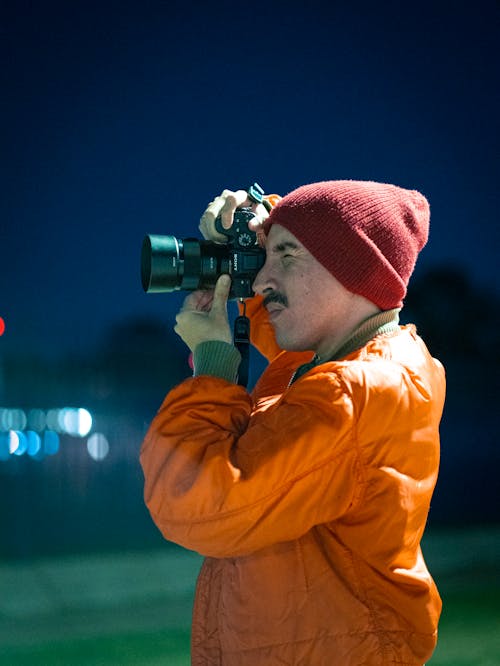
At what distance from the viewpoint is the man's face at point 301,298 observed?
38.5 inches

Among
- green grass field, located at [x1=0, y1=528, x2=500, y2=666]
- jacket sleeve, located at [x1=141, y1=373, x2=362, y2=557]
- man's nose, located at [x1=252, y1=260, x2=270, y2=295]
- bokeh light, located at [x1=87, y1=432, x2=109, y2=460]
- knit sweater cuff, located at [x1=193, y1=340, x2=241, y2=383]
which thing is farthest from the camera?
bokeh light, located at [x1=87, y1=432, x2=109, y2=460]

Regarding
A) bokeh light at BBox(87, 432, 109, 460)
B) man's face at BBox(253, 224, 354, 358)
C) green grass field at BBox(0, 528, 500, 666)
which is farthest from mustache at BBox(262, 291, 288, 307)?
bokeh light at BBox(87, 432, 109, 460)

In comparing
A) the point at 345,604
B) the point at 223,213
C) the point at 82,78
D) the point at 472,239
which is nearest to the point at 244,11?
the point at 82,78

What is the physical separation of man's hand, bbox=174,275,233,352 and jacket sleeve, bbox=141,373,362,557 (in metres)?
0.12

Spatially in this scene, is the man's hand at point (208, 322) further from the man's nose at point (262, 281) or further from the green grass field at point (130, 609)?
the green grass field at point (130, 609)

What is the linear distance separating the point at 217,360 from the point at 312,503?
215mm

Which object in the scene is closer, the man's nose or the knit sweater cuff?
the knit sweater cuff

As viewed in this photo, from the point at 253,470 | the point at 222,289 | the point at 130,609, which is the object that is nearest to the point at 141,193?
the point at 130,609

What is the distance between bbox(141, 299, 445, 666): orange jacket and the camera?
800 mm

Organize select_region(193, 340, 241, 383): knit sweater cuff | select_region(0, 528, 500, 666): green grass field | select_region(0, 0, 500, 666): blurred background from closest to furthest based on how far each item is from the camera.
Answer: select_region(193, 340, 241, 383): knit sweater cuff < select_region(0, 528, 500, 666): green grass field < select_region(0, 0, 500, 666): blurred background

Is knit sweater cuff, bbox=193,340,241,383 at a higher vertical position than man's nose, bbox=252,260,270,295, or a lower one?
lower

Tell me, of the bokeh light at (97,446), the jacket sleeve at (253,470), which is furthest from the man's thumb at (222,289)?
the bokeh light at (97,446)

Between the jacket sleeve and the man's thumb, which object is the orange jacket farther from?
the man's thumb

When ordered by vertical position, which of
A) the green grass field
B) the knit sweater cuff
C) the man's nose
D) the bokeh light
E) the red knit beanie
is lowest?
the green grass field
